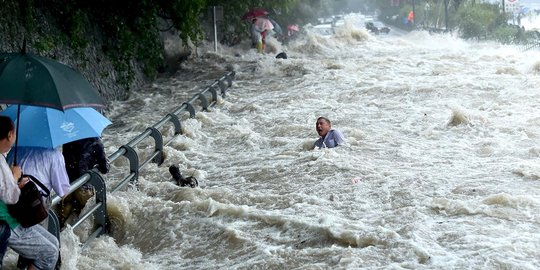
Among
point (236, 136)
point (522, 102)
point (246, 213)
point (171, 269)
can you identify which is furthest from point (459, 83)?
point (171, 269)

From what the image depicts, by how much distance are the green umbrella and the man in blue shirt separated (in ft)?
17.7

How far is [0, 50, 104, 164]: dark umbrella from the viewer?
17.3 ft

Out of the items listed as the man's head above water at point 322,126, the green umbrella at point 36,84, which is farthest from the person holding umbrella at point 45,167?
the man's head above water at point 322,126

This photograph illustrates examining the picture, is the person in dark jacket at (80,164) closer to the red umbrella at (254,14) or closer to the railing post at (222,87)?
the railing post at (222,87)

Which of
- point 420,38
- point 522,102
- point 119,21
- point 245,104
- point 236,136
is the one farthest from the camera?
point 420,38

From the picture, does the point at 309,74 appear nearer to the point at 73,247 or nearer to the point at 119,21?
the point at 119,21

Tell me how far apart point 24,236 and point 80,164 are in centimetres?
229

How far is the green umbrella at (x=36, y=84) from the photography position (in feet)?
17.3

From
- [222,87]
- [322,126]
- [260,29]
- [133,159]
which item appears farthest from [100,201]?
[260,29]

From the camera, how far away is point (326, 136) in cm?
1084

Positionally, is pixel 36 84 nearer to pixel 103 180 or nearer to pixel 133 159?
pixel 103 180

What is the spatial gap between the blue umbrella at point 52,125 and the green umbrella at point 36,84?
1.60 feet

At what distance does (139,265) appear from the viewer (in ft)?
21.6

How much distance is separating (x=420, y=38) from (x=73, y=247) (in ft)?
102
